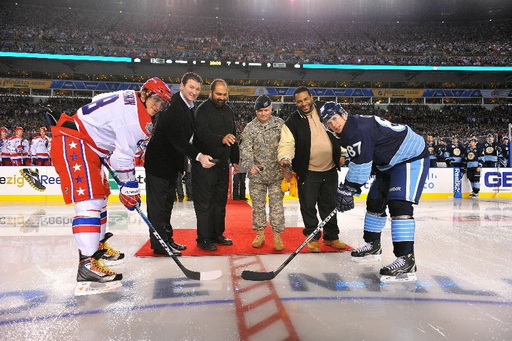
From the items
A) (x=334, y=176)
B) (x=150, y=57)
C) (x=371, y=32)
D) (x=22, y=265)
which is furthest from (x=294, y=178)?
(x=371, y=32)

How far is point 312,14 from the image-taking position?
3109 cm

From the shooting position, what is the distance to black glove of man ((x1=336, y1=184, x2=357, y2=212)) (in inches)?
106

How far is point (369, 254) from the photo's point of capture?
3.23 meters

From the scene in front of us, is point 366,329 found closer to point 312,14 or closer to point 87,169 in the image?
point 87,169

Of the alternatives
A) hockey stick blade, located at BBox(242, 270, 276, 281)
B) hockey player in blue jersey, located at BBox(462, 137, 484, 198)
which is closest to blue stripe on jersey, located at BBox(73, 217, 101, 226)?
hockey stick blade, located at BBox(242, 270, 276, 281)

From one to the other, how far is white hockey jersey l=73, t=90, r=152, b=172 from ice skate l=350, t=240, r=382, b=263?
215cm

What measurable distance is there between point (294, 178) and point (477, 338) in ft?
8.02

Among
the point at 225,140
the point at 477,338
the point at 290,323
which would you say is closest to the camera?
the point at 477,338

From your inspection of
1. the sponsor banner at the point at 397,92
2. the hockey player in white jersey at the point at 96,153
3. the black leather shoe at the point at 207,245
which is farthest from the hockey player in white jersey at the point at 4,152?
the sponsor banner at the point at 397,92

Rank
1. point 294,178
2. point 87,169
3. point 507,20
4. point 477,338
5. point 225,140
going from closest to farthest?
point 477,338, point 87,169, point 225,140, point 294,178, point 507,20

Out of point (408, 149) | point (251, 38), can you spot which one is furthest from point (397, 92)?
point (408, 149)

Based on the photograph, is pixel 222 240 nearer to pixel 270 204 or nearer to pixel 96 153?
pixel 270 204

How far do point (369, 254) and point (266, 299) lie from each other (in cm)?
143

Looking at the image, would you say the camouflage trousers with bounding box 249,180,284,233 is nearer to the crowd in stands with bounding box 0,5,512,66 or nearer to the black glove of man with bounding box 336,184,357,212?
the black glove of man with bounding box 336,184,357,212
